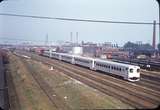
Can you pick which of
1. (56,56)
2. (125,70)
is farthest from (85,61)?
(56,56)

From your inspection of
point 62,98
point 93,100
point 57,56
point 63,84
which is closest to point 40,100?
point 62,98

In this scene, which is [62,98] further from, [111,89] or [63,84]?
[63,84]

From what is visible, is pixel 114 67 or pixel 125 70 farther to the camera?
pixel 114 67

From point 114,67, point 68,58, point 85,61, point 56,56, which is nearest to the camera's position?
point 114,67

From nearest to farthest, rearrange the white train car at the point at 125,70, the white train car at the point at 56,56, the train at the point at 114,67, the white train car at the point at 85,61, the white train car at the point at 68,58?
the white train car at the point at 125,70 → the train at the point at 114,67 → the white train car at the point at 85,61 → the white train car at the point at 68,58 → the white train car at the point at 56,56

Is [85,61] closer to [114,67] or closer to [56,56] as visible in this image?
[114,67]

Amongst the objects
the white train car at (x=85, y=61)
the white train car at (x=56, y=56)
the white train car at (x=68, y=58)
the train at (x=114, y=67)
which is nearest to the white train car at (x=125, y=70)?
the train at (x=114, y=67)

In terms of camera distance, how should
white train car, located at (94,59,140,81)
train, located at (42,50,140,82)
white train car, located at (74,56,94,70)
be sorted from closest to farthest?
white train car, located at (94,59,140,81) < train, located at (42,50,140,82) < white train car, located at (74,56,94,70)

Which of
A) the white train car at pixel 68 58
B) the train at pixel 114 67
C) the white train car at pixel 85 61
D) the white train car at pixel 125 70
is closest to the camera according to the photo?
the white train car at pixel 125 70

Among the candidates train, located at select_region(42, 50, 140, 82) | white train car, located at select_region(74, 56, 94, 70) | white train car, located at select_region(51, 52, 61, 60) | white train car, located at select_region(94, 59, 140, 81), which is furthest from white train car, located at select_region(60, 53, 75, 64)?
white train car, located at select_region(94, 59, 140, 81)

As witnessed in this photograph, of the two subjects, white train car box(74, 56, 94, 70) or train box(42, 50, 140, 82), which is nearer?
train box(42, 50, 140, 82)

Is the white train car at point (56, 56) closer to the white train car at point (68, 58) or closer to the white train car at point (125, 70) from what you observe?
the white train car at point (68, 58)

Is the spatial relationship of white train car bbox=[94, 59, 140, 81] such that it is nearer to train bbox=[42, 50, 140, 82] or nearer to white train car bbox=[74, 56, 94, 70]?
train bbox=[42, 50, 140, 82]

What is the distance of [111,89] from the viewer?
18.9 metres
